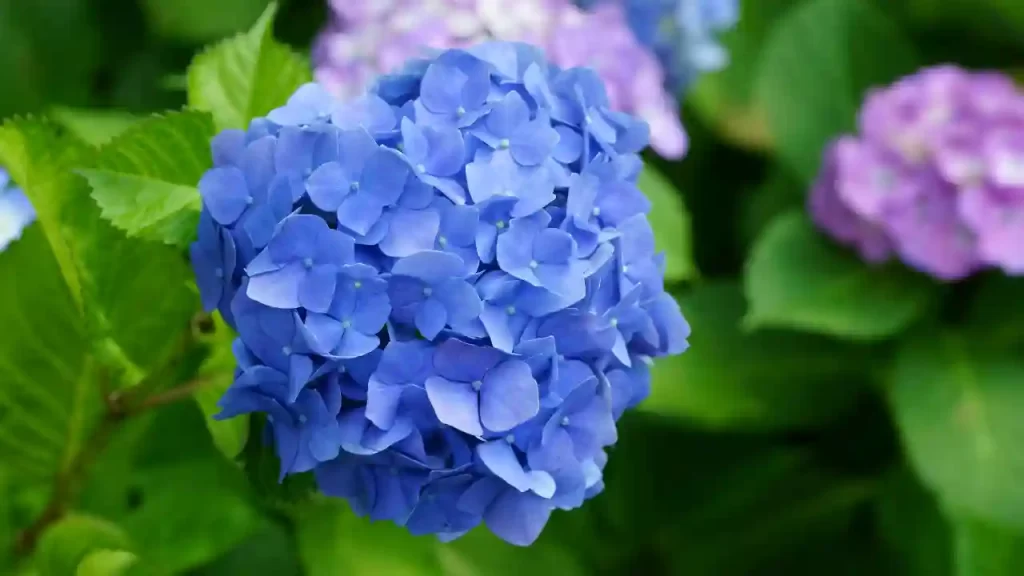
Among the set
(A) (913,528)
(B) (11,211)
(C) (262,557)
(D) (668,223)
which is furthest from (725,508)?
(B) (11,211)

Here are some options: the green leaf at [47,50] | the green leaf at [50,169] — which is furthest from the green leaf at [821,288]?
the green leaf at [47,50]

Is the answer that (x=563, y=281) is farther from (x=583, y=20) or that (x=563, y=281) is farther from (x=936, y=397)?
(x=936, y=397)

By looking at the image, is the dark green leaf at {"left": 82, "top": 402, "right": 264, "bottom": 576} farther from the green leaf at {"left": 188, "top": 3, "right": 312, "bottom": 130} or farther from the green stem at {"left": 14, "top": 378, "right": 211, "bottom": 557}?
the green leaf at {"left": 188, "top": 3, "right": 312, "bottom": 130}

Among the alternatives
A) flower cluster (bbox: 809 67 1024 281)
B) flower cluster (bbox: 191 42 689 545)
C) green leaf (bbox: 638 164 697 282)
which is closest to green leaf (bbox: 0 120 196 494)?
flower cluster (bbox: 191 42 689 545)

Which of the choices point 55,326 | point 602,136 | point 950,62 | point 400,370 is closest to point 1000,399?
point 950,62

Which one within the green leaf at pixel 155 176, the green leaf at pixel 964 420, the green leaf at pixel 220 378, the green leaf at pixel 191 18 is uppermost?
the green leaf at pixel 155 176

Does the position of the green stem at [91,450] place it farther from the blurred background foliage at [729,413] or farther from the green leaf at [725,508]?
the green leaf at [725,508]
